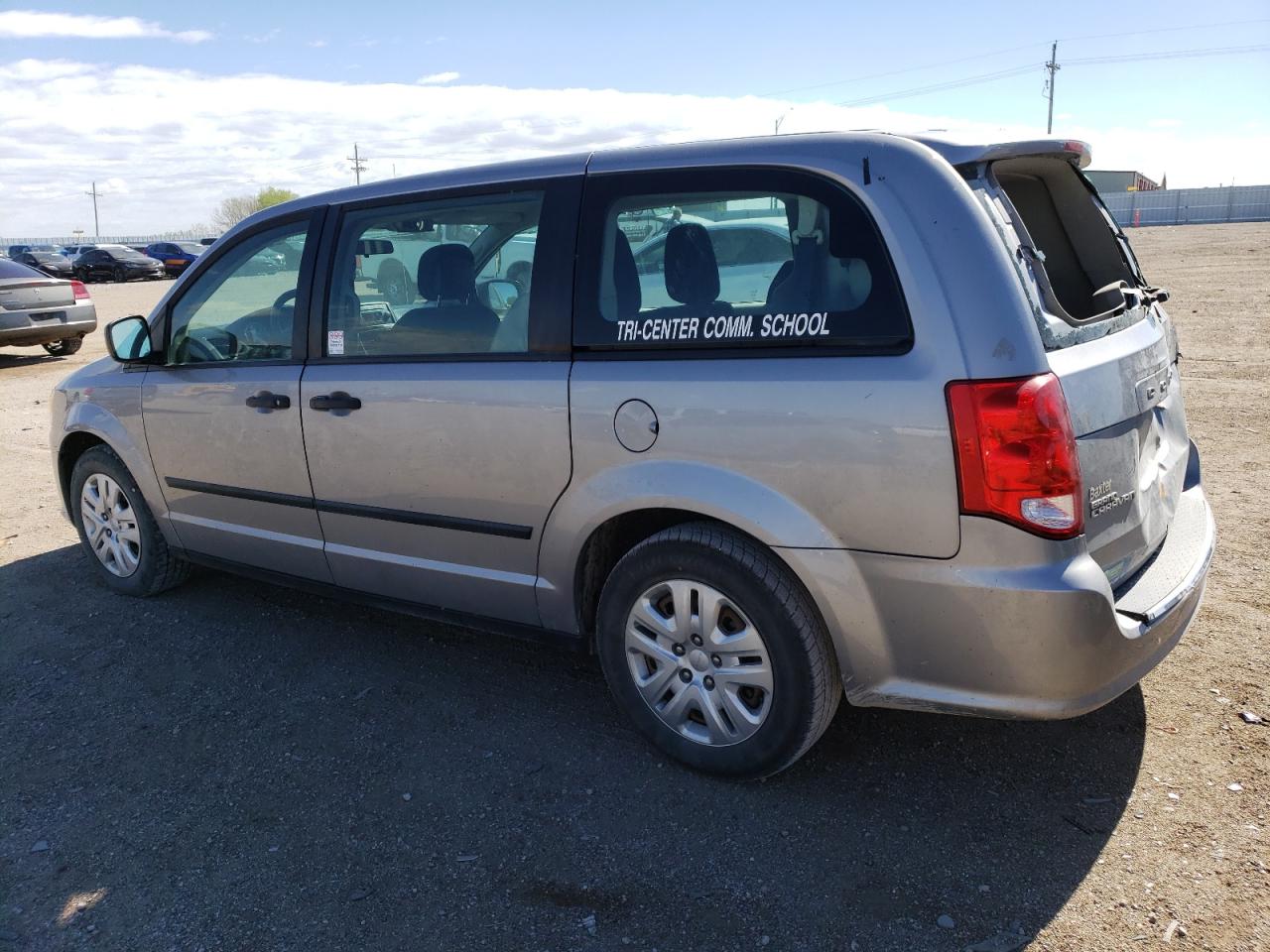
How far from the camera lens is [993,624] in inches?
101

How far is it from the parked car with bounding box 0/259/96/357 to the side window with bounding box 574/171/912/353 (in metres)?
13.0

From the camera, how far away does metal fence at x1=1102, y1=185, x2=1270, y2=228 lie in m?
52.9

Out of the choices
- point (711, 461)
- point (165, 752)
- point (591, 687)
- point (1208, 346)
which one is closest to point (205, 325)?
point (165, 752)

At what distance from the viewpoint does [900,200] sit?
8.79 ft

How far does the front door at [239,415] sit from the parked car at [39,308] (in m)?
10.8

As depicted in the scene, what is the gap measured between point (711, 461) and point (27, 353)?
16071 millimetres

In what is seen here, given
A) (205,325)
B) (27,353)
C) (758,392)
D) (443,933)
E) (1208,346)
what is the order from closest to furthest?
(443,933), (758,392), (205,325), (1208,346), (27,353)

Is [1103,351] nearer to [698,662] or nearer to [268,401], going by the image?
[698,662]

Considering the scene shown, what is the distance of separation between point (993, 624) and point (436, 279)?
2.25m

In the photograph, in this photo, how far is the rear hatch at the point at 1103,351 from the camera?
2631mm

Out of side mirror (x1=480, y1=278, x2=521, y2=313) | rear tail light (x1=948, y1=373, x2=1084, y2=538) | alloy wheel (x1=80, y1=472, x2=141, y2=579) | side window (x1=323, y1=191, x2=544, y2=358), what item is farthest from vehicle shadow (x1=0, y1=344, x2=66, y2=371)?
rear tail light (x1=948, y1=373, x2=1084, y2=538)

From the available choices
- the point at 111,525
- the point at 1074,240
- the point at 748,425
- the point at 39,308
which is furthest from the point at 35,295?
the point at 1074,240

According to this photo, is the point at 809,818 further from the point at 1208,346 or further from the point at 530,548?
the point at 1208,346

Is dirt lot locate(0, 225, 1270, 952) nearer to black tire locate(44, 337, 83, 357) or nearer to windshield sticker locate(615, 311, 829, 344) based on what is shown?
windshield sticker locate(615, 311, 829, 344)
